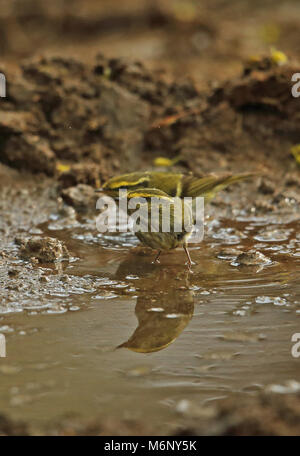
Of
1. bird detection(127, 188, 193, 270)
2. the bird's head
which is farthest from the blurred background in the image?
bird detection(127, 188, 193, 270)

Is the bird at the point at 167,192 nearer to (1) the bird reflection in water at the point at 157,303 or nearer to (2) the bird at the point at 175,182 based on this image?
(2) the bird at the point at 175,182

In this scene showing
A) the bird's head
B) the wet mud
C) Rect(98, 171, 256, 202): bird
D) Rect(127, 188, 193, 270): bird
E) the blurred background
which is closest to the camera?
the wet mud

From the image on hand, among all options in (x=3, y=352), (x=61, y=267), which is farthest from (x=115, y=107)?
(x=3, y=352)

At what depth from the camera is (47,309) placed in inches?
152

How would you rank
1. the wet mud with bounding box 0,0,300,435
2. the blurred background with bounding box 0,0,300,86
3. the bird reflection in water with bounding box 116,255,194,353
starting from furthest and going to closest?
1. the blurred background with bounding box 0,0,300,86
2. the bird reflection in water with bounding box 116,255,194,353
3. the wet mud with bounding box 0,0,300,435

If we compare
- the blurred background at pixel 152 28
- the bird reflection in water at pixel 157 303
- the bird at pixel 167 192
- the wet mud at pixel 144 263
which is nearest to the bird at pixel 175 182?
the bird at pixel 167 192

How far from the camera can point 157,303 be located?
3965mm

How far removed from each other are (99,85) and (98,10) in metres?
5.55

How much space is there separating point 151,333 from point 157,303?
425 mm

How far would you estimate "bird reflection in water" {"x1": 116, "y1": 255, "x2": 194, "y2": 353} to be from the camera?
137 inches

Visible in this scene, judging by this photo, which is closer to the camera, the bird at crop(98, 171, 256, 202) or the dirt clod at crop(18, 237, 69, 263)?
the dirt clod at crop(18, 237, 69, 263)

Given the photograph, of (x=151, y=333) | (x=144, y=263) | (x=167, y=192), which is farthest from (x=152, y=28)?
(x=151, y=333)

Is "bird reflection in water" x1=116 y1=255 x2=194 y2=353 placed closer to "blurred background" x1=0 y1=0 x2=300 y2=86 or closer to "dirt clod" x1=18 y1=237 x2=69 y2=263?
"dirt clod" x1=18 y1=237 x2=69 y2=263

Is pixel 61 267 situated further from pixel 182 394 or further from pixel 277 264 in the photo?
pixel 182 394
